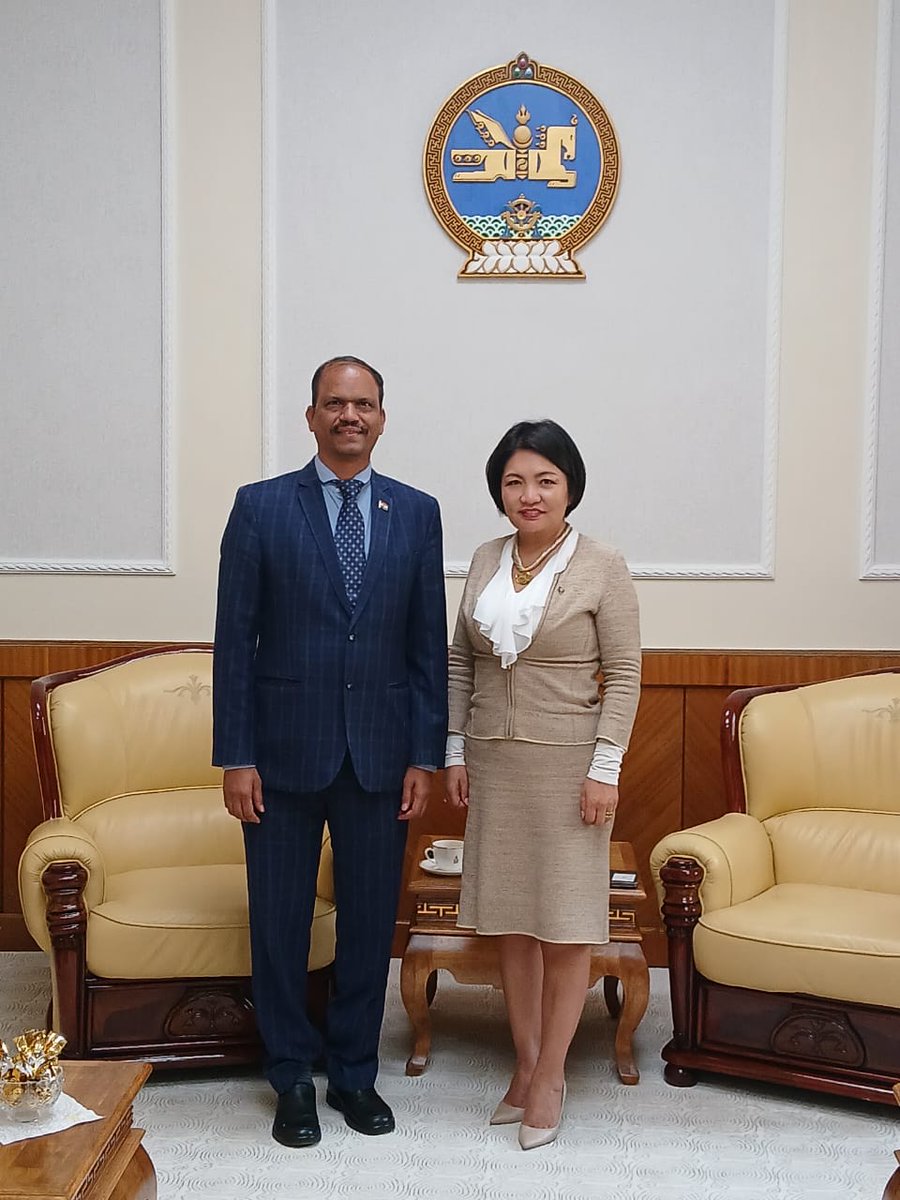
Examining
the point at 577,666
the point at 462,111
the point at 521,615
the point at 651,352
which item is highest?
the point at 462,111

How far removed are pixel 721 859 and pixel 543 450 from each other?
1129 millimetres

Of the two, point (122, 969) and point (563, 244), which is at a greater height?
point (563, 244)

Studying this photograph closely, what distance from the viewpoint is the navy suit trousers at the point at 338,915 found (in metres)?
2.81

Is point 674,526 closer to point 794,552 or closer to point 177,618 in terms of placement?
point 794,552

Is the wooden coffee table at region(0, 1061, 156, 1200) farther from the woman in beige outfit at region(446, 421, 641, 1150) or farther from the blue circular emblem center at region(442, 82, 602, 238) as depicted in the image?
the blue circular emblem center at region(442, 82, 602, 238)

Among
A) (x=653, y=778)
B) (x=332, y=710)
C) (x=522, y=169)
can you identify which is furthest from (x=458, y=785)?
(x=522, y=169)

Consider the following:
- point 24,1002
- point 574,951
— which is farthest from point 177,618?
point 574,951

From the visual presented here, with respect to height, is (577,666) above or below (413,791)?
above

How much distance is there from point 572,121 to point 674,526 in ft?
4.16

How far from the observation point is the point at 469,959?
124 inches

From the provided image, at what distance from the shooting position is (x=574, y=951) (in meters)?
2.78

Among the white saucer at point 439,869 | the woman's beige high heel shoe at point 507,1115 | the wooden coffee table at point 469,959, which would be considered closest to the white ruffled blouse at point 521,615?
the wooden coffee table at point 469,959

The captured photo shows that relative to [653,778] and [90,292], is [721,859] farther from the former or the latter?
[90,292]

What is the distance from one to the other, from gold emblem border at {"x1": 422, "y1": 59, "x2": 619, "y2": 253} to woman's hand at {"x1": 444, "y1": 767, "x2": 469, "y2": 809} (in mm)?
1826
